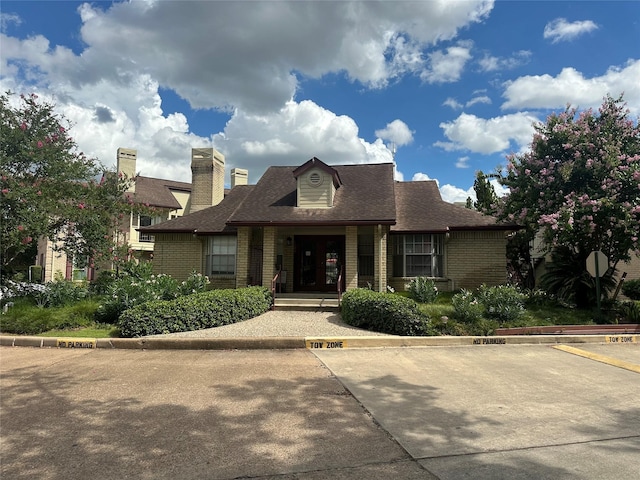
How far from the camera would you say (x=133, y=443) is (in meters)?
3.81

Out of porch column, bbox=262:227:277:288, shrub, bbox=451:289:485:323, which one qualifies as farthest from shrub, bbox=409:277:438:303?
porch column, bbox=262:227:277:288

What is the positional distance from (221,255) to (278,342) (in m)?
8.56

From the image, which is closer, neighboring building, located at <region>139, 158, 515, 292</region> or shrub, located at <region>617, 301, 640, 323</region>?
shrub, located at <region>617, 301, 640, 323</region>

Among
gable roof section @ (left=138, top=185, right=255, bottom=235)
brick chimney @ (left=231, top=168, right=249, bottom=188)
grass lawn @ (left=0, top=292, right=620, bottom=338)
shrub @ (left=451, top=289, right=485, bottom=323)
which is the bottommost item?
grass lawn @ (left=0, top=292, right=620, bottom=338)

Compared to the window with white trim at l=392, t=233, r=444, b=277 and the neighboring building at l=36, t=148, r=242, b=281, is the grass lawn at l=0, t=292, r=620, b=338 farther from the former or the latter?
the window with white trim at l=392, t=233, r=444, b=277

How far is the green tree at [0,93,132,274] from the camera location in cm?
1128

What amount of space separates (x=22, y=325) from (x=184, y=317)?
165 inches

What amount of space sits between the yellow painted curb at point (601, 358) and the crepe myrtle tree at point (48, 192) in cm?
1382

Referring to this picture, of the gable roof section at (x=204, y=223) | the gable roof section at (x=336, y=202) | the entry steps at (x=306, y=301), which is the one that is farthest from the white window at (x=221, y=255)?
the entry steps at (x=306, y=301)

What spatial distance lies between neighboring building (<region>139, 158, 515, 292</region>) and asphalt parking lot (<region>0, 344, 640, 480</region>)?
7263mm

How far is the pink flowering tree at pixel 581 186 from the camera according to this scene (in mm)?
11625

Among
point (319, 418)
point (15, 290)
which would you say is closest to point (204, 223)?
point (15, 290)

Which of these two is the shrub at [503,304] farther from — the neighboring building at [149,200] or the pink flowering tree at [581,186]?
the neighboring building at [149,200]

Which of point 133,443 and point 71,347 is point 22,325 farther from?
point 133,443
